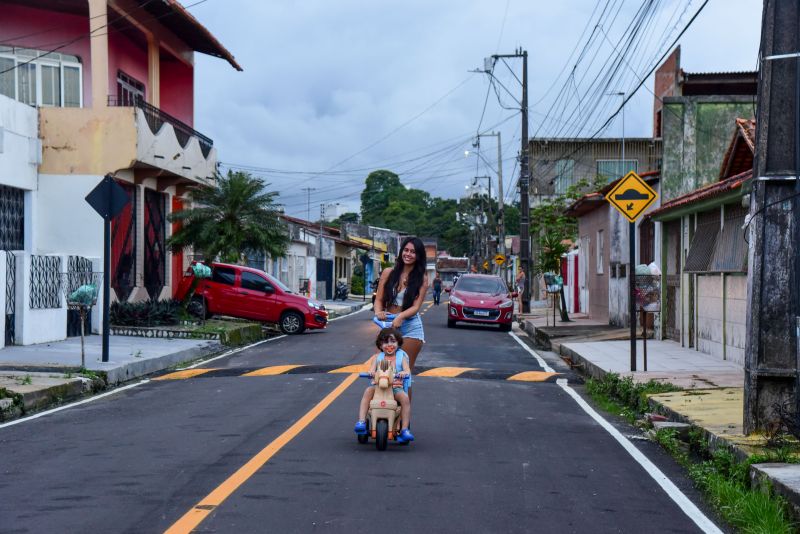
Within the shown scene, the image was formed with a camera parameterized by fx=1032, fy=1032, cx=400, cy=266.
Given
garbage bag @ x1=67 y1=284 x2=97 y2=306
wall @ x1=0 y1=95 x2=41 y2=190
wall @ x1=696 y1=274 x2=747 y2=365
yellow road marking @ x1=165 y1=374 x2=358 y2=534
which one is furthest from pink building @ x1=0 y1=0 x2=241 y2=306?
yellow road marking @ x1=165 y1=374 x2=358 y2=534

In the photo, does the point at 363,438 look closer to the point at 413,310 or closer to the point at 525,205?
the point at 413,310

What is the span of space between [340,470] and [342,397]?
15.5 ft

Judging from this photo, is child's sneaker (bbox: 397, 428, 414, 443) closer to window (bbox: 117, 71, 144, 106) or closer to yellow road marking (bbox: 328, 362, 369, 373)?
yellow road marking (bbox: 328, 362, 369, 373)

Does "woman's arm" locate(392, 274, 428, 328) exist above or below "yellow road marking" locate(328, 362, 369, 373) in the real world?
above

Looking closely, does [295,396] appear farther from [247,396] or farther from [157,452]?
[157,452]

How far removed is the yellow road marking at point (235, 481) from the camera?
6.12 m

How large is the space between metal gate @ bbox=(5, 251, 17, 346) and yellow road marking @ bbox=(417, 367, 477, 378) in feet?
25.5

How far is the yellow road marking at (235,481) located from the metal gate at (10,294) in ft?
30.4

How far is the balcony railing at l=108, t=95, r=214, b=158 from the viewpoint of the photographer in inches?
1009

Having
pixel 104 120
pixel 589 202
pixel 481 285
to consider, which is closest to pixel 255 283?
pixel 104 120

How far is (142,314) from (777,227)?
18.0 m

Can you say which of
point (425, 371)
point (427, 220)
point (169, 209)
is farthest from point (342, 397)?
point (427, 220)

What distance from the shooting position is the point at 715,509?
7.16m

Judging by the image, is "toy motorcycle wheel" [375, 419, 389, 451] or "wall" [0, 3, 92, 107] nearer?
"toy motorcycle wheel" [375, 419, 389, 451]
